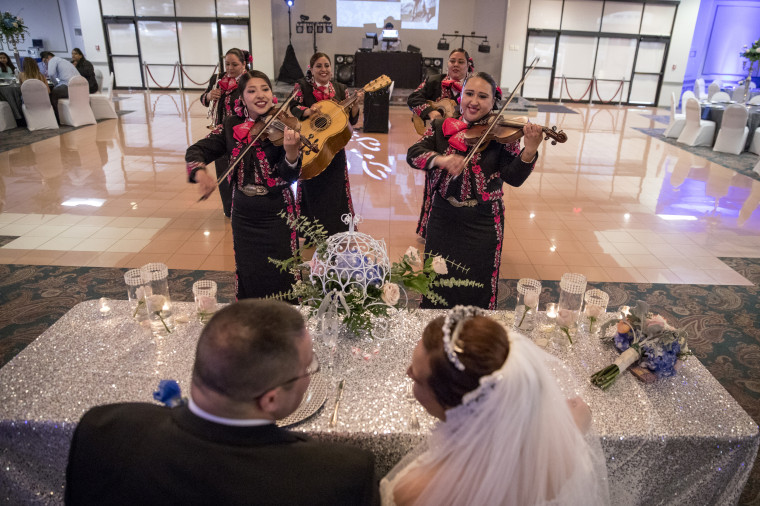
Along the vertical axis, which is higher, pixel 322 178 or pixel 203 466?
pixel 203 466

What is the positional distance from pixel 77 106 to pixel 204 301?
1101 cm

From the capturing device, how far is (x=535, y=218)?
21.3 ft

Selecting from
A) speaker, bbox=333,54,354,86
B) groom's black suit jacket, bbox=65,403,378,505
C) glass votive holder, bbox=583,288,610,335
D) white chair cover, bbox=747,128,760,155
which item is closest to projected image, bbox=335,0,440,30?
speaker, bbox=333,54,354,86

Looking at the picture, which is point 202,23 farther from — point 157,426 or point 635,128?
point 157,426

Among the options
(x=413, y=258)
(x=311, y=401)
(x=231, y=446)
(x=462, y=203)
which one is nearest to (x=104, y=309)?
(x=311, y=401)

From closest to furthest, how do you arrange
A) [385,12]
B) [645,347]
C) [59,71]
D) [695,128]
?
[645,347] → [695,128] → [59,71] → [385,12]

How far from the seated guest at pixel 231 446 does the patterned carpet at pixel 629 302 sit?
9.41 ft

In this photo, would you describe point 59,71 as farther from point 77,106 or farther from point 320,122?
point 320,122

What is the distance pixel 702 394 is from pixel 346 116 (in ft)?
12.0

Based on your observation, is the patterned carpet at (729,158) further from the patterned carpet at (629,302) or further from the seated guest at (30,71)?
the seated guest at (30,71)

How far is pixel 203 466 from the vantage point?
1183 millimetres

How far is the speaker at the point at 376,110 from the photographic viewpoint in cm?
1103

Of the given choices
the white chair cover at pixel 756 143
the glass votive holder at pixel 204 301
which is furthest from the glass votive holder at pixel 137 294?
the white chair cover at pixel 756 143

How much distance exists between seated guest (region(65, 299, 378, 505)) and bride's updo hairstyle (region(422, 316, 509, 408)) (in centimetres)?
25
